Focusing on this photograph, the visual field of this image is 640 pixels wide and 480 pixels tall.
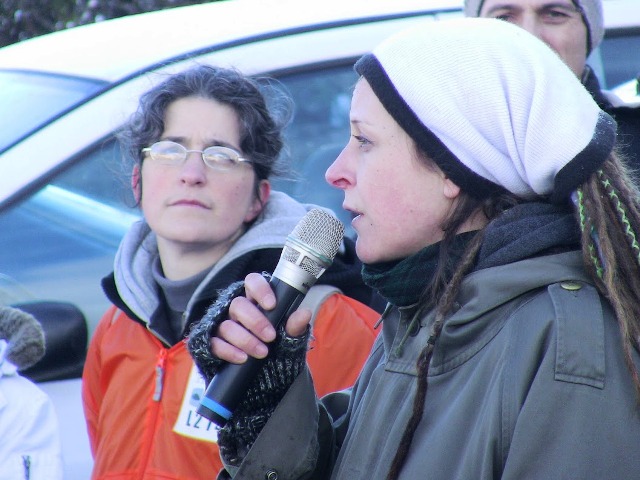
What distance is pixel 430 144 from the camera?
183 cm

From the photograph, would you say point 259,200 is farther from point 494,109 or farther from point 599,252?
point 599,252

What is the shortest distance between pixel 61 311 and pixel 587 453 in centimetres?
196

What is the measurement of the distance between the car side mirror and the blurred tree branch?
6.13m

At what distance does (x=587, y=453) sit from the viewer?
1.47 m

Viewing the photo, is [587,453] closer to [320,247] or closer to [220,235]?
[320,247]

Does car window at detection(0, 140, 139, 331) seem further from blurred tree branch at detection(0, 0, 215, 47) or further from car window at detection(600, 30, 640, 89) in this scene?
blurred tree branch at detection(0, 0, 215, 47)

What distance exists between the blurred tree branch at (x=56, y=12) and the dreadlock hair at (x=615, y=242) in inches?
297

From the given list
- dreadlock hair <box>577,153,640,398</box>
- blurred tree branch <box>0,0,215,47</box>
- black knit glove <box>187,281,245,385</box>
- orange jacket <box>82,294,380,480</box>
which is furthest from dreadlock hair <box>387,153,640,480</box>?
blurred tree branch <box>0,0,215,47</box>

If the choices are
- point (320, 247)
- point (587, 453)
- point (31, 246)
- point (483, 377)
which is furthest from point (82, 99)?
point (587, 453)

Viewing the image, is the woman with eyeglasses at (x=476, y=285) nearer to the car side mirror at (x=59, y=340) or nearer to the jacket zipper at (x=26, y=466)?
the jacket zipper at (x=26, y=466)

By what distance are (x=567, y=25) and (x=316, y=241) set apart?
167 cm

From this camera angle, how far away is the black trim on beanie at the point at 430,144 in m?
1.82

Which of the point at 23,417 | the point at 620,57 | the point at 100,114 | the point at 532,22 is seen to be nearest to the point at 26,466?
the point at 23,417

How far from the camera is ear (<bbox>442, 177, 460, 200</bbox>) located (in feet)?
6.09
